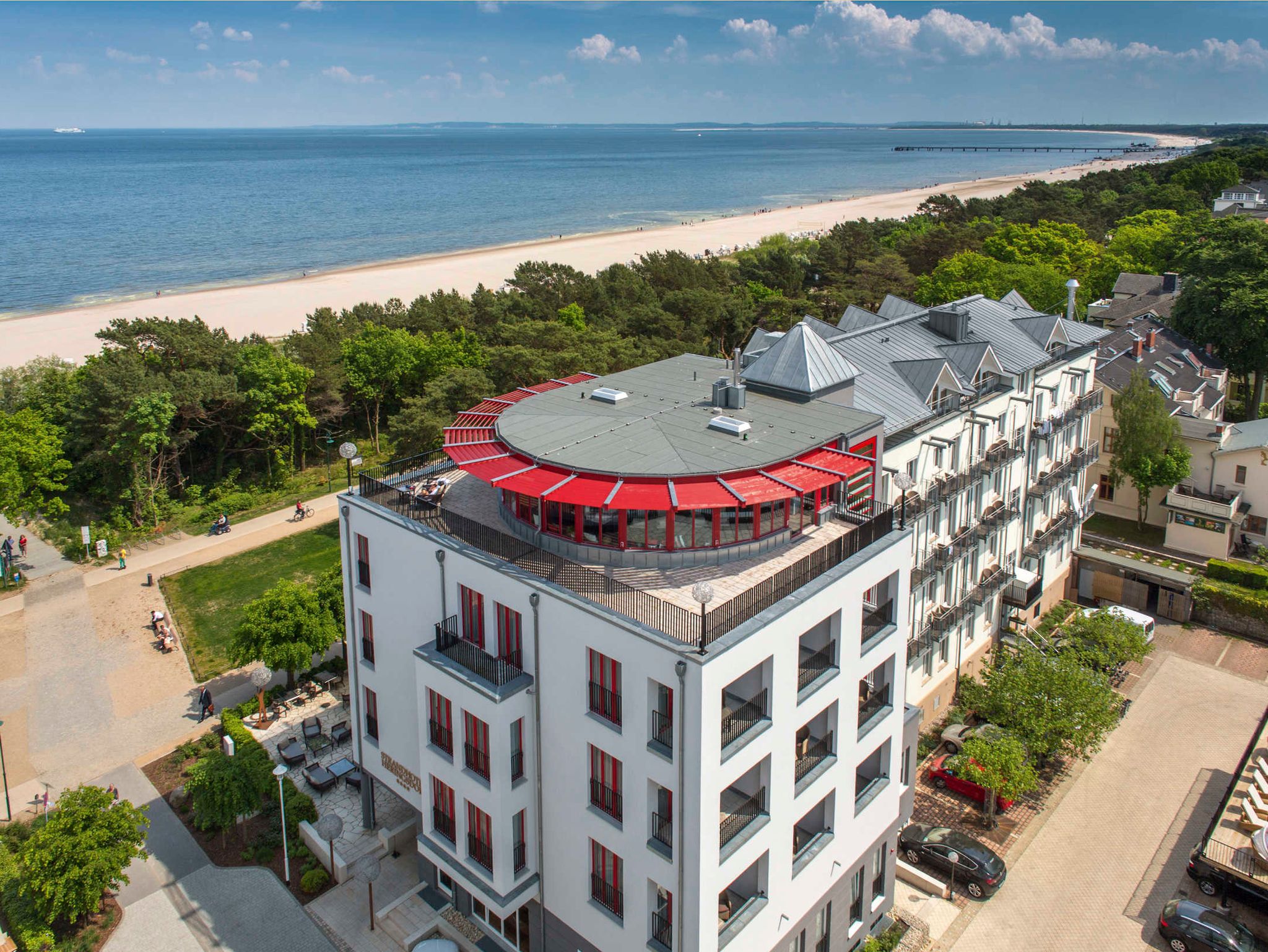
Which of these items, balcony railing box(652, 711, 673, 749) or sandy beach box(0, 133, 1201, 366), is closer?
balcony railing box(652, 711, 673, 749)

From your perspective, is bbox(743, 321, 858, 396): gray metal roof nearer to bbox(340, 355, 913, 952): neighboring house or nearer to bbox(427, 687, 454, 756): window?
bbox(340, 355, 913, 952): neighboring house

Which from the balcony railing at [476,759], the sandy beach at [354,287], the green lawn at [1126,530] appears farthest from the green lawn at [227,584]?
the sandy beach at [354,287]

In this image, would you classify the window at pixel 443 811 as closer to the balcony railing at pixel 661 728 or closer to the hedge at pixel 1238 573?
the balcony railing at pixel 661 728

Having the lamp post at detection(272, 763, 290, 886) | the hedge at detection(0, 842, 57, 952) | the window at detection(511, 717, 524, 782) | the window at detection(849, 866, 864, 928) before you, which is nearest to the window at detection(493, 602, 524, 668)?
the window at detection(511, 717, 524, 782)

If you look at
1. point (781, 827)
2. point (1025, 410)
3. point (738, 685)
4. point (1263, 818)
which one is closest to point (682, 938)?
point (781, 827)

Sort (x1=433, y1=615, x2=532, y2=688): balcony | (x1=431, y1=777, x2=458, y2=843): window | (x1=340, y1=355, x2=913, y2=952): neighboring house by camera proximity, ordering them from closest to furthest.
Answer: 1. (x1=340, y1=355, x2=913, y2=952): neighboring house
2. (x1=433, y1=615, x2=532, y2=688): balcony
3. (x1=431, y1=777, x2=458, y2=843): window

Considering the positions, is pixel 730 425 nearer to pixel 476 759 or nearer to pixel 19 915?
pixel 476 759

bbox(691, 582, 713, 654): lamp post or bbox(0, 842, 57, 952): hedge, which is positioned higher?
bbox(691, 582, 713, 654): lamp post

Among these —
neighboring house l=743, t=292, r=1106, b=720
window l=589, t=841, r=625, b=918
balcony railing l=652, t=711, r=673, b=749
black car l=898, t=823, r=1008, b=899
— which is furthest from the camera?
neighboring house l=743, t=292, r=1106, b=720
